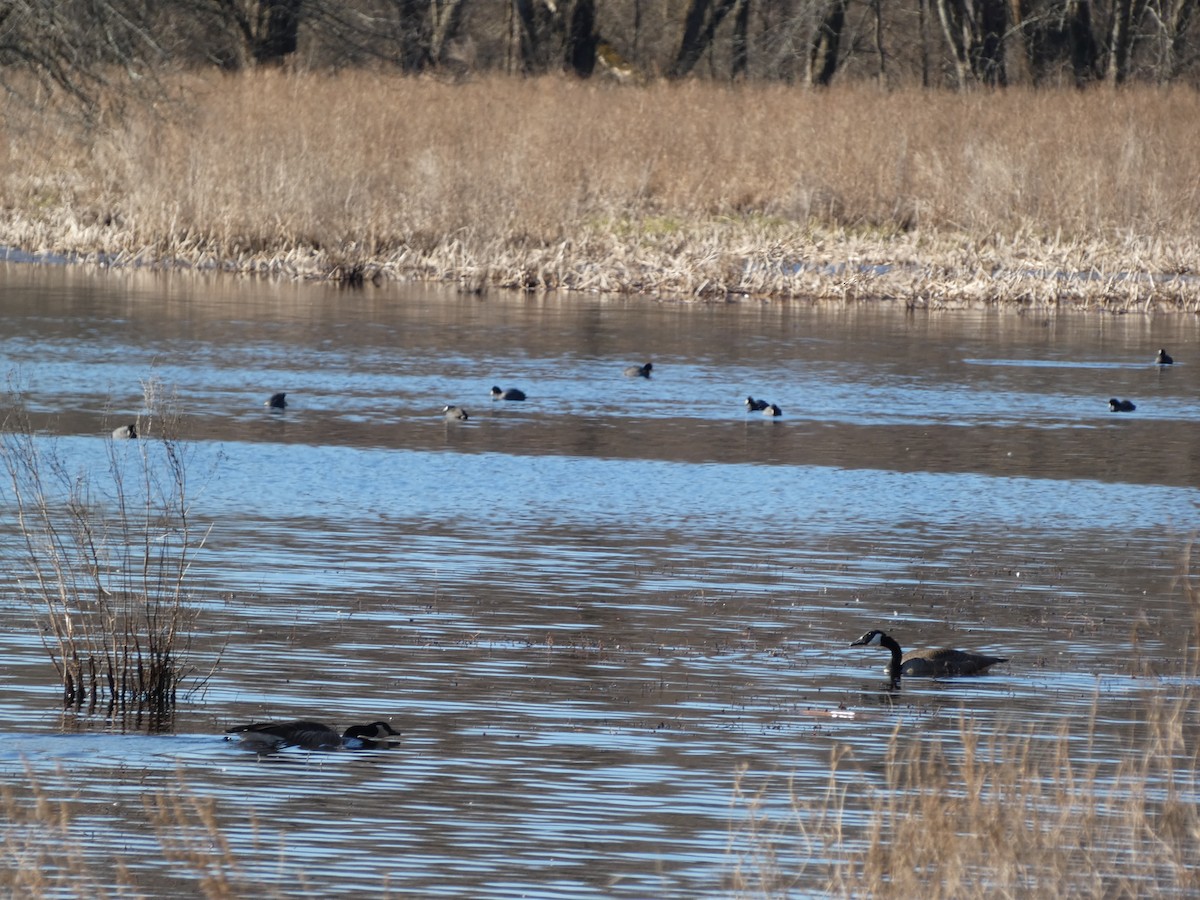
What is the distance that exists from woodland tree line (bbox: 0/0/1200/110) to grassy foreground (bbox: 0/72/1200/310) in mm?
2541

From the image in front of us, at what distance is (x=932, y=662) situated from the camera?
9.64m

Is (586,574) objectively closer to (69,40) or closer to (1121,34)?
(69,40)

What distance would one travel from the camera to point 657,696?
916 centimetres

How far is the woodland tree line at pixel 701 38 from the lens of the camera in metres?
40.6

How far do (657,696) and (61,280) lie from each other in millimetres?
20798

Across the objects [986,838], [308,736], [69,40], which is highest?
[69,40]

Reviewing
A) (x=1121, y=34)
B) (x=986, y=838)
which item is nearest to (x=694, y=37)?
(x=1121, y=34)

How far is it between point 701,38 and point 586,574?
38.2 meters

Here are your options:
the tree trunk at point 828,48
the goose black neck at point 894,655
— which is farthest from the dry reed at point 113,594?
the tree trunk at point 828,48

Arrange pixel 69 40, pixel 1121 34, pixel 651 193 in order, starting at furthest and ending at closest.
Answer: pixel 1121 34, pixel 651 193, pixel 69 40

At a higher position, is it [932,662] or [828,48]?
[828,48]

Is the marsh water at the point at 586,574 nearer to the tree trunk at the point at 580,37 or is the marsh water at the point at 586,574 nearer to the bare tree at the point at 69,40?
the bare tree at the point at 69,40

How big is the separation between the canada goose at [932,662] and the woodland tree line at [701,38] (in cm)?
2417

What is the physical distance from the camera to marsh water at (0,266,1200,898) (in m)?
7.34
